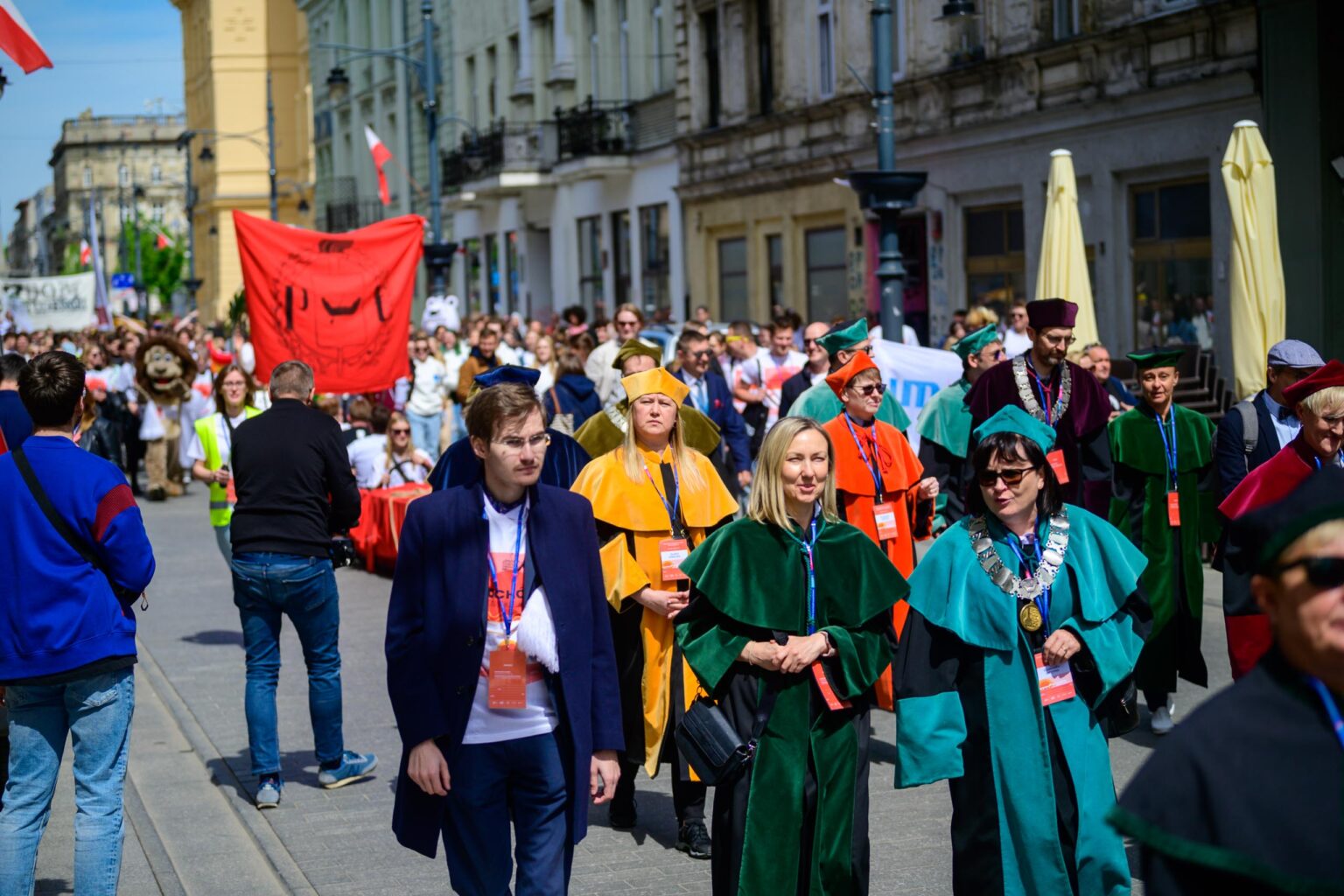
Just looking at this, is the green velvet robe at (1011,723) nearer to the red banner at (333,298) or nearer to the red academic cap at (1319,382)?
the red academic cap at (1319,382)

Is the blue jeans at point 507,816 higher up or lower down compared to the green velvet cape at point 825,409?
lower down

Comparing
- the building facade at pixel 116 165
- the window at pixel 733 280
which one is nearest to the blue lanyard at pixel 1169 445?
the window at pixel 733 280

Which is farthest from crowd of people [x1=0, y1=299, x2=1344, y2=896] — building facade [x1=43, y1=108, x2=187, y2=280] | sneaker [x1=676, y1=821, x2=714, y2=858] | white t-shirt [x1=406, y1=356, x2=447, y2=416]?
building facade [x1=43, y1=108, x2=187, y2=280]

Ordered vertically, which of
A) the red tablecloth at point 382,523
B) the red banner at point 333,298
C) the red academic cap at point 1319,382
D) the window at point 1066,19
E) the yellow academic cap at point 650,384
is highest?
the window at point 1066,19

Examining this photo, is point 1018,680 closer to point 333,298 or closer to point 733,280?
point 333,298

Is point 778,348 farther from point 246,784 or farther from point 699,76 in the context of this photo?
point 699,76

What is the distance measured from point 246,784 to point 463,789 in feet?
12.9

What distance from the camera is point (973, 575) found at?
5375 mm

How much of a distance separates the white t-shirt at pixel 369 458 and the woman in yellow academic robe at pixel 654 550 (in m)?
9.08

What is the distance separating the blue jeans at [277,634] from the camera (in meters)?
8.20

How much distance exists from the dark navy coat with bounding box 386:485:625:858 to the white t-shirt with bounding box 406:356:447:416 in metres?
15.4

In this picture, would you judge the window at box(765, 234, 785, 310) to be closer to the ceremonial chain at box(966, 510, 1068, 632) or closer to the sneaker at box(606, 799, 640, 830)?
the sneaker at box(606, 799, 640, 830)

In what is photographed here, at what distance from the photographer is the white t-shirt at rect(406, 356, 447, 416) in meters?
20.4

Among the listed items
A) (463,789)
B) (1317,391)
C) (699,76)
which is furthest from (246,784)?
(699,76)
